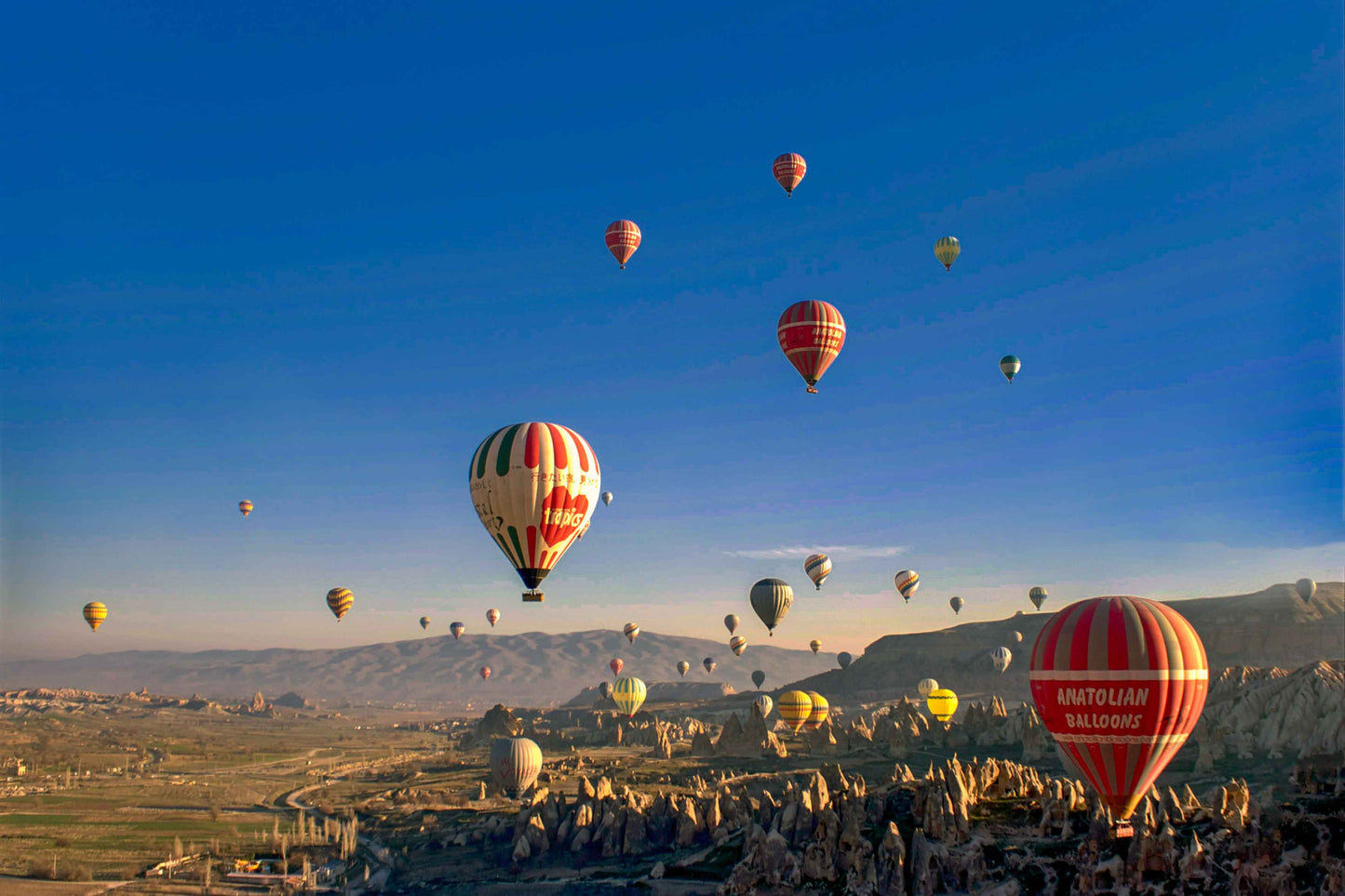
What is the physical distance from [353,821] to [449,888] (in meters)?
35.2

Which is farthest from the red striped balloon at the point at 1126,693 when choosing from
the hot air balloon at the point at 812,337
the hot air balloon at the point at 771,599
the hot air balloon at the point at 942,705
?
the hot air balloon at the point at 942,705

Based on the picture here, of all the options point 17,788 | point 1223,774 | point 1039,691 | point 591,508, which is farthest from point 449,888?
point 17,788

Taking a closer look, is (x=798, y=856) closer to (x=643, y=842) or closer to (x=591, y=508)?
(x=643, y=842)

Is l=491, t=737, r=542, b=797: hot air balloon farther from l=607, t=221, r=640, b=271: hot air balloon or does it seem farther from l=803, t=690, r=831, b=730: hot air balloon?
l=607, t=221, r=640, b=271: hot air balloon

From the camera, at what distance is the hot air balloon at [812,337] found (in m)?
77.1

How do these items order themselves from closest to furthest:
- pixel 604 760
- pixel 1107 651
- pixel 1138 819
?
pixel 1107 651 → pixel 1138 819 → pixel 604 760

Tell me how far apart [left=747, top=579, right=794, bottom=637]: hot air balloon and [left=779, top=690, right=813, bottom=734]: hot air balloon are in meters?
27.2

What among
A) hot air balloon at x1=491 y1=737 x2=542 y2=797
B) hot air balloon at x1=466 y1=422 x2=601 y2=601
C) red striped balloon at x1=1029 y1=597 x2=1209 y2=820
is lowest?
hot air balloon at x1=491 y1=737 x2=542 y2=797

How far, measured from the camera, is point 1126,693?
45.3m

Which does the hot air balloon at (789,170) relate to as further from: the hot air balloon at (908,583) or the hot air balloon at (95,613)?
the hot air balloon at (95,613)

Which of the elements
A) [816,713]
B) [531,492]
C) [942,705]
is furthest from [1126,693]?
[816,713]

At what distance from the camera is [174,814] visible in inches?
5103

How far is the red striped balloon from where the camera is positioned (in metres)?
45.0

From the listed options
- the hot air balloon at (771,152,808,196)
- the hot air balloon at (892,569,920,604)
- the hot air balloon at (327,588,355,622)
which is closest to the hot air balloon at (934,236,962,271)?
the hot air balloon at (771,152,808,196)
